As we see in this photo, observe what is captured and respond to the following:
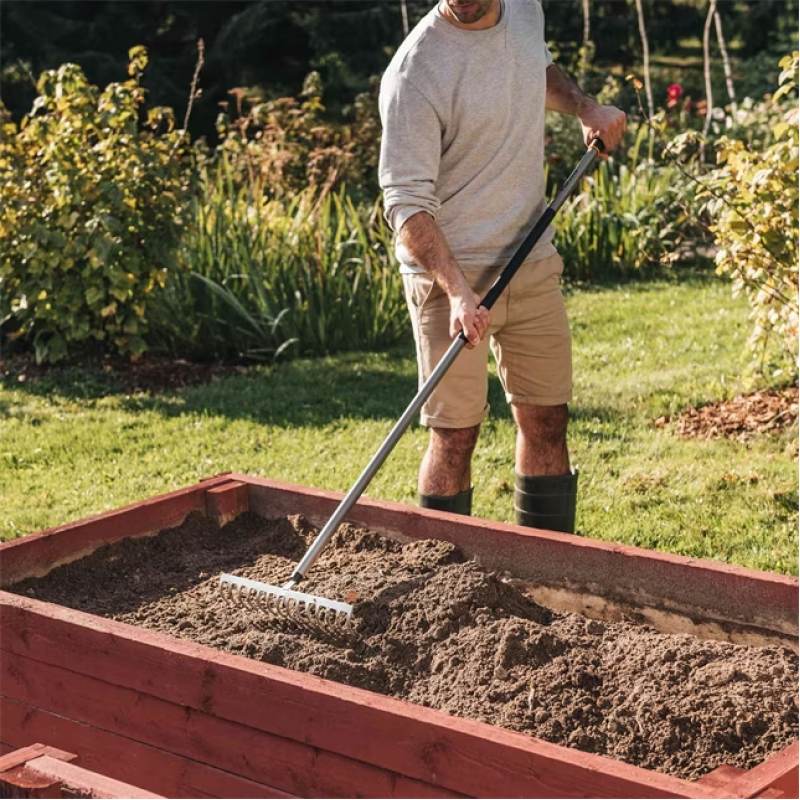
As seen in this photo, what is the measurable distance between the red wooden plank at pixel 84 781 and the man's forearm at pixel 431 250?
160cm

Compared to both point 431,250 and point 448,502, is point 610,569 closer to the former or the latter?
point 448,502

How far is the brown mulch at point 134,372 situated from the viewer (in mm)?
7059

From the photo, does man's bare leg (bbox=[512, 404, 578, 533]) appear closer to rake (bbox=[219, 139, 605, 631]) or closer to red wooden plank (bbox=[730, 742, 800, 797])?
rake (bbox=[219, 139, 605, 631])

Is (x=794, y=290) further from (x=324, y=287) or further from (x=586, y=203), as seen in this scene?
(x=586, y=203)

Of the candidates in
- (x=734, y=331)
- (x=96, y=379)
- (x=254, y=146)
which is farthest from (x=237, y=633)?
(x=254, y=146)

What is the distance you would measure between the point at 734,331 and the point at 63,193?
12.5 ft

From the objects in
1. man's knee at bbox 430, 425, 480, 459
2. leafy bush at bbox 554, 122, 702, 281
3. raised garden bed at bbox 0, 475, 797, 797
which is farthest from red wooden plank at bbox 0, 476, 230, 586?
leafy bush at bbox 554, 122, 702, 281

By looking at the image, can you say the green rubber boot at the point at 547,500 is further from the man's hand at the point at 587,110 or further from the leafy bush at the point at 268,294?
the leafy bush at the point at 268,294

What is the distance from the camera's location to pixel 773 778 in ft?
6.63

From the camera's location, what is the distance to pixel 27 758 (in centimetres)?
218

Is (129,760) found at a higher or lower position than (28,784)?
lower

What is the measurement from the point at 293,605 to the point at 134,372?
4384 millimetres

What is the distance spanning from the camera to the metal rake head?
3.01m

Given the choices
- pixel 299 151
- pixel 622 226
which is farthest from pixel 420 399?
pixel 622 226
